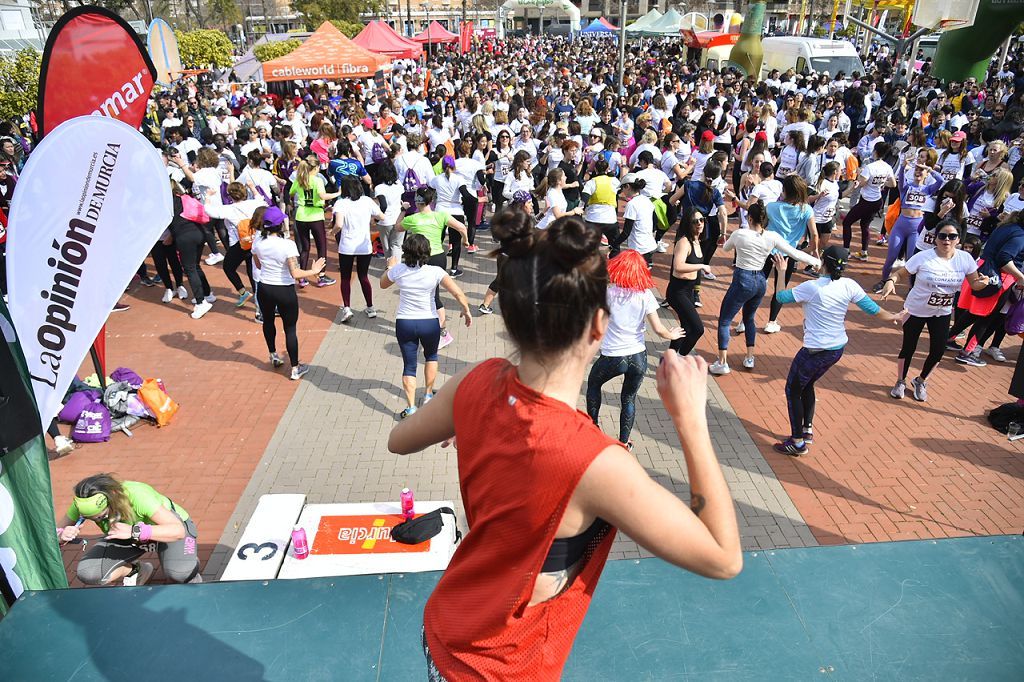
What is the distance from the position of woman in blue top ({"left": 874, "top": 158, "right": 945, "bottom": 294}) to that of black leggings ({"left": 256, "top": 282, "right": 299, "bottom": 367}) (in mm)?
7304

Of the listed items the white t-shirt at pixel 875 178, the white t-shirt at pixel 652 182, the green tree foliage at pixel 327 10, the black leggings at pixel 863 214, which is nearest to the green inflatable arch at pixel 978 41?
the black leggings at pixel 863 214

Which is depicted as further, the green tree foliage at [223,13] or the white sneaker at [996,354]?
the green tree foliage at [223,13]

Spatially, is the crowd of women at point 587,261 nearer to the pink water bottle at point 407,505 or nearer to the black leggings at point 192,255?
the black leggings at point 192,255

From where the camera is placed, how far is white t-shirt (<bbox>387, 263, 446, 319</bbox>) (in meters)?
5.63

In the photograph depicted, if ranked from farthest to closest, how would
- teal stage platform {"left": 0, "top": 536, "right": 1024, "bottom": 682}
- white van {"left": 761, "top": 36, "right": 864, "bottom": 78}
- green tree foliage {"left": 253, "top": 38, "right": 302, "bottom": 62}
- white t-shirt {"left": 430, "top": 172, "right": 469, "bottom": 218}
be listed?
1. green tree foliage {"left": 253, "top": 38, "right": 302, "bottom": 62}
2. white van {"left": 761, "top": 36, "right": 864, "bottom": 78}
3. white t-shirt {"left": 430, "top": 172, "right": 469, "bottom": 218}
4. teal stage platform {"left": 0, "top": 536, "right": 1024, "bottom": 682}

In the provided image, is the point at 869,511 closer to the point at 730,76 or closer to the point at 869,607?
the point at 869,607

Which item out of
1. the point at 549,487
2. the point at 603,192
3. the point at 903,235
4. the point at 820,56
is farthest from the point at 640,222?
the point at 820,56

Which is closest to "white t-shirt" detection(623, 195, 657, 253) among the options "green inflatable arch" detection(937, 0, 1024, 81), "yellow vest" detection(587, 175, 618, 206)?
"yellow vest" detection(587, 175, 618, 206)

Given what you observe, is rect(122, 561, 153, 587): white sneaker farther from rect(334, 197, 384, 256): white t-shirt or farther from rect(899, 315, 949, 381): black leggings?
rect(899, 315, 949, 381): black leggings

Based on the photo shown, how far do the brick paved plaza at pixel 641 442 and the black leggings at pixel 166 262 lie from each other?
3.49 ft

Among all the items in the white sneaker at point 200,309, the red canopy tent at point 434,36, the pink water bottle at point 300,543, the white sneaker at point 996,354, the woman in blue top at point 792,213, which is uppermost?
the red canopy tent at point 434,36

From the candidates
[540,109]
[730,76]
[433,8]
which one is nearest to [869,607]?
[540,109]

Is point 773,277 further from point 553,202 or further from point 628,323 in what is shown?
point 628,323

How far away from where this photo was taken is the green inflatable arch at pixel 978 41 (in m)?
18.4
